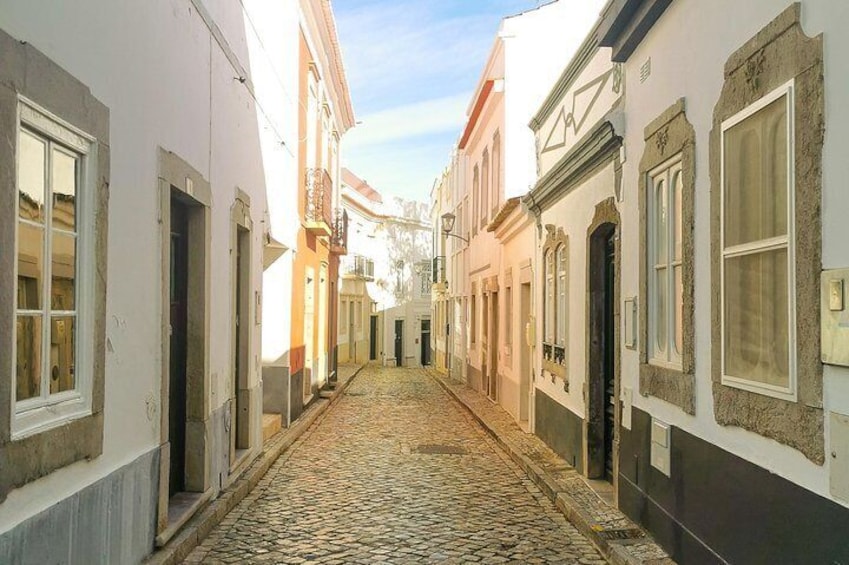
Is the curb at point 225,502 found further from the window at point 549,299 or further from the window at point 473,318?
the window at point 473,318

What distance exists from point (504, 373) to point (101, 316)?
1241 centimetres

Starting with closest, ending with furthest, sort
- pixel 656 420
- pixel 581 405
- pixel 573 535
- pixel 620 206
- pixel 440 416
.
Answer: pixel 656 420 → pixel 573 535 → pixel 620 206 → pixel 581 405 → pixel 440 416

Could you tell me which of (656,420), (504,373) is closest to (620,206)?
(656,420)

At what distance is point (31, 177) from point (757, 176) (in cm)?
354

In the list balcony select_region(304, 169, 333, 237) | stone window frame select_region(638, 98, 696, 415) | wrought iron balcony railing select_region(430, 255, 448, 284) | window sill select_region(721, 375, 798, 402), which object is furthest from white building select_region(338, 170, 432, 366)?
window sill select_region(721, 375, 798, 402)

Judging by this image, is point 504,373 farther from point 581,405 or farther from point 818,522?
point 818,522

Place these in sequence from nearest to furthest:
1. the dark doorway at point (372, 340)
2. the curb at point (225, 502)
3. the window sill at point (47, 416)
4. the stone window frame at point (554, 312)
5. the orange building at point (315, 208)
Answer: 1. the window sill at point (47, 416)
2. the curb at point (225, 502)
3. the stone window frame at point (554, 312)
4. the orange building at point (315, 208)
5. the dark doorway at point (372, 340)

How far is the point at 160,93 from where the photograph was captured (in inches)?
230

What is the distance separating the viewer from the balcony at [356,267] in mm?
37406

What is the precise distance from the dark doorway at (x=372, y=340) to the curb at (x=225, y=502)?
29405 mm

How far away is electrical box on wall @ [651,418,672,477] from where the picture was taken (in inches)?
233

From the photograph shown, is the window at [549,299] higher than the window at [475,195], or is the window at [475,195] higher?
the window at [475,195]

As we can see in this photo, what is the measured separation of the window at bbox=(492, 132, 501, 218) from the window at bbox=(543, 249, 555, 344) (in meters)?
6.43

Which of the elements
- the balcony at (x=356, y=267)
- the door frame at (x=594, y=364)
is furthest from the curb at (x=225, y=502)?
the balcony at (x=356, y=267)
